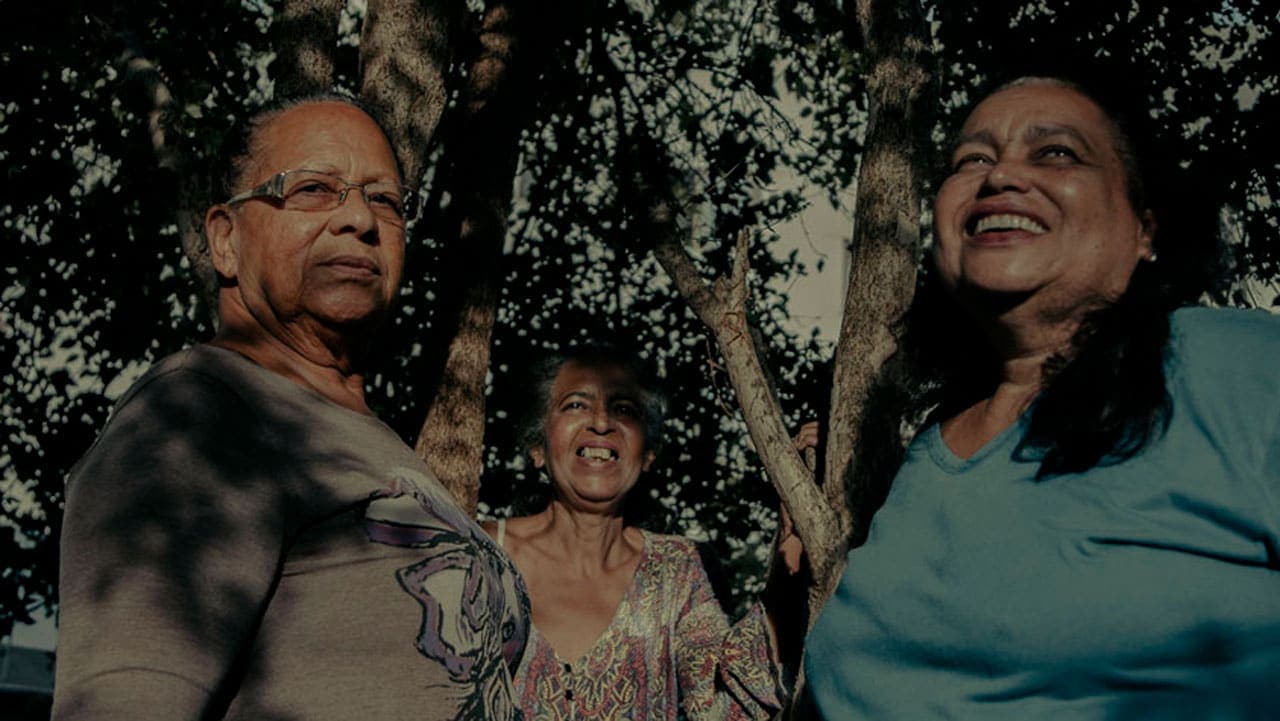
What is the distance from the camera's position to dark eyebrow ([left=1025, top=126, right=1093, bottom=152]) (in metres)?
2.05

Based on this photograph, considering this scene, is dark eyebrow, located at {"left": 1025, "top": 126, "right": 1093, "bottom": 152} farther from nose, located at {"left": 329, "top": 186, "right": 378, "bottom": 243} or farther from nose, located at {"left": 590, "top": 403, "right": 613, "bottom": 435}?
nose, located at {"left": 590, "top": 403, "right": 613, "bottom": 435}

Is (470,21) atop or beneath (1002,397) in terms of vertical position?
atop

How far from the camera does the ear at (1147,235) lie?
6.65 feet

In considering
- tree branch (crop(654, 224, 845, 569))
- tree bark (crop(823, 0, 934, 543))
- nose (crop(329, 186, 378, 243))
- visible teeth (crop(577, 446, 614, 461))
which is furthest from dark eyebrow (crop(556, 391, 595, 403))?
nose (crop(329, 186, 378, 243))

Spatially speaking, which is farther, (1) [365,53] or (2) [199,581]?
(1) [365,53]

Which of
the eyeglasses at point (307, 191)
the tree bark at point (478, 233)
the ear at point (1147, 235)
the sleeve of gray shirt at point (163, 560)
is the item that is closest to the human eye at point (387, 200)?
the eyeglasses at point (307, 191)

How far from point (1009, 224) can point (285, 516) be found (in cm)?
118

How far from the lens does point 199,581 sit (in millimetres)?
1675

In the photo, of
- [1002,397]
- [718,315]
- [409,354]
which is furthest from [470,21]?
[1002,397]

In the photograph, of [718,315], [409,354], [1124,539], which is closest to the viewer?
[1124,539]

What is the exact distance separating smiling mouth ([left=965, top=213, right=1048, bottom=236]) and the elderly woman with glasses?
0.97 meters

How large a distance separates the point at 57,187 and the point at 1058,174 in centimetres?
661

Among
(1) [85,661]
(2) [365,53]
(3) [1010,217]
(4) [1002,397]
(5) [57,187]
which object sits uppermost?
(5) [57,187]

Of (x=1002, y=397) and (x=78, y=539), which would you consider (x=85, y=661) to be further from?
(x=1002, y=397)
